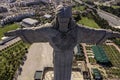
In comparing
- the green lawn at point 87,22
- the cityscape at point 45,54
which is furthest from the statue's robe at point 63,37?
the green lawn at point 87,22

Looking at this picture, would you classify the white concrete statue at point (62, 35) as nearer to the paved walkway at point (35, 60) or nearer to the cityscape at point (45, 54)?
the cityscape at point (45, 54)

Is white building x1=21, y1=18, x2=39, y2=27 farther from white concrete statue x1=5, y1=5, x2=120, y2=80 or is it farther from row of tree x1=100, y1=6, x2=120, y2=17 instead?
white concrete statue x1=5, y1=5, x2=120, y2=80

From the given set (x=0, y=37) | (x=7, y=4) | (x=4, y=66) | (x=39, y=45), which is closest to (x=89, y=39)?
(x=4, y=66)

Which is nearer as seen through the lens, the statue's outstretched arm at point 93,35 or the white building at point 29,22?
the statue's outstretched arm at point 93,35

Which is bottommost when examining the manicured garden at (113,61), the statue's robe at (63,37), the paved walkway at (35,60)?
the manicured garden at (113,61)

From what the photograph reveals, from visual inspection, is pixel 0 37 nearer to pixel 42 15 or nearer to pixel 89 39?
pixel 42 15

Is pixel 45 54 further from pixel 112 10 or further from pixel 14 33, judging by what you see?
pixel 112 10
